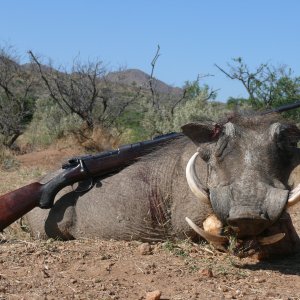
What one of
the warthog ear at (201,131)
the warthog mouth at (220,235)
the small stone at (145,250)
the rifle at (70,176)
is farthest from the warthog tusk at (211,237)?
the rifle at (70,176)

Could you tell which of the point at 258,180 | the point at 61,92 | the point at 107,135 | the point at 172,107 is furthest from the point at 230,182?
the point at 61,92

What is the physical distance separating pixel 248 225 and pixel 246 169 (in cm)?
44

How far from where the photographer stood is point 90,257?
15.6 feet

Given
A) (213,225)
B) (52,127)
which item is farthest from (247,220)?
(52,127)

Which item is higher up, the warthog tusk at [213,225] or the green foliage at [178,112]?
the green foliage at [178,112]

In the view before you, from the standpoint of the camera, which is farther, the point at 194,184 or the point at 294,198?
the point at 194,184

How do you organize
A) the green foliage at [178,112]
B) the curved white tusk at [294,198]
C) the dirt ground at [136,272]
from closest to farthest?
1. the dirt ground at [136,272]
2. the curved white tusk at [294,198]
3. the green foliage at [178,112]

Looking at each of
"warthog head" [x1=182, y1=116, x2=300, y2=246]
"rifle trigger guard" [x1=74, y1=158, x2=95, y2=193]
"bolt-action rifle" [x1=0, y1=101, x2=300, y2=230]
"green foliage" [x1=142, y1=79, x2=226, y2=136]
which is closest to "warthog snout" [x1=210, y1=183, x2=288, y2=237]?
"warthog head" [x1=182, y1=116, x2=300, y2=246]

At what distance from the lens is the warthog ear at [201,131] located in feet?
16.4

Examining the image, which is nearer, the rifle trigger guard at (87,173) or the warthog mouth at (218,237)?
the warthog mouth at (218,237)

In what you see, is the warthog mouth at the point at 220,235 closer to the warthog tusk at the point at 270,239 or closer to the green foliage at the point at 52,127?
the warthog tusk at the point at 270,239

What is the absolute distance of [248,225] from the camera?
4.20 meters

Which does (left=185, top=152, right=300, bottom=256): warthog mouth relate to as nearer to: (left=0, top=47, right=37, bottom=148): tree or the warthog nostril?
the warthog nostril

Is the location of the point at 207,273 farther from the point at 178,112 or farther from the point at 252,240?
the point at 178,112
